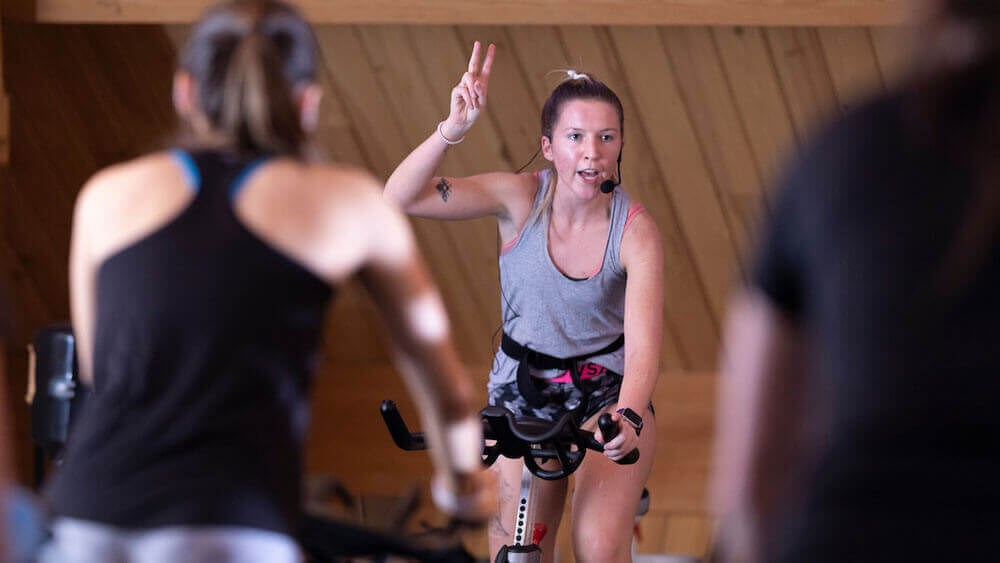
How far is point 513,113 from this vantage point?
16.0 ft

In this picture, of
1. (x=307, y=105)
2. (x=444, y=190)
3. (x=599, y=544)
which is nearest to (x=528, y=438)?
(x=599, y=544)

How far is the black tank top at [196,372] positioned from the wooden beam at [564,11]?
2539 mm

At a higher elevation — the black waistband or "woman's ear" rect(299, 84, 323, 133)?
"woman's ear" rect(299, 84, 323, 133)

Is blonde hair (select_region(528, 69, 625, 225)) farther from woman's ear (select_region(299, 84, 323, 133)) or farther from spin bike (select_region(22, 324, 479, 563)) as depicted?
woman's ear (select_region(299, 84, 323, 133))

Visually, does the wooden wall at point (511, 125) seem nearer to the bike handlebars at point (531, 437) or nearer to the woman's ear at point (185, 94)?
the bike handlebars at point (531, 437)

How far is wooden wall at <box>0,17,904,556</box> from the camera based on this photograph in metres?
4.66

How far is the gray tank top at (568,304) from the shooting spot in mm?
3371

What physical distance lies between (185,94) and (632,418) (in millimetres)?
1561

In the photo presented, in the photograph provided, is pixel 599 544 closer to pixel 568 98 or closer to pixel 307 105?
pixel 568 98

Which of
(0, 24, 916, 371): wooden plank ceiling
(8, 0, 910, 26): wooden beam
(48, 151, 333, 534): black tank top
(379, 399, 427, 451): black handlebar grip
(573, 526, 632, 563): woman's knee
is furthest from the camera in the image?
(0, 24, 916, 371): wooden plank ceiling

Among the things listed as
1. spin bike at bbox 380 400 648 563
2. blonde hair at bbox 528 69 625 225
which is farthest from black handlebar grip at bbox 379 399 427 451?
blonde hair at bbox 528 69 625 225

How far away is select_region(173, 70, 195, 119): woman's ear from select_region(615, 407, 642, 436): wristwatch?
1519 millimetres

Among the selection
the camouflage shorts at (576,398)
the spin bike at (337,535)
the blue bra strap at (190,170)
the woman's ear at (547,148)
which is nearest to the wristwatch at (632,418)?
the camouflage shorts at (576,398)

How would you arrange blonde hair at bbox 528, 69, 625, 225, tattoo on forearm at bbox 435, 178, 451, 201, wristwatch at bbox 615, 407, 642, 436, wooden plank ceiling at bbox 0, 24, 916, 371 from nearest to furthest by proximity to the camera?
1. wristwatch at bbox 615, 407, 642, 436
2. blonde hair at bbox 528, 69, 625, 225
3. tattoo on forearm at bbox 435, 178, 451, 201
4. wooden plank ceiling at bbox 0, 24, 916, 371
